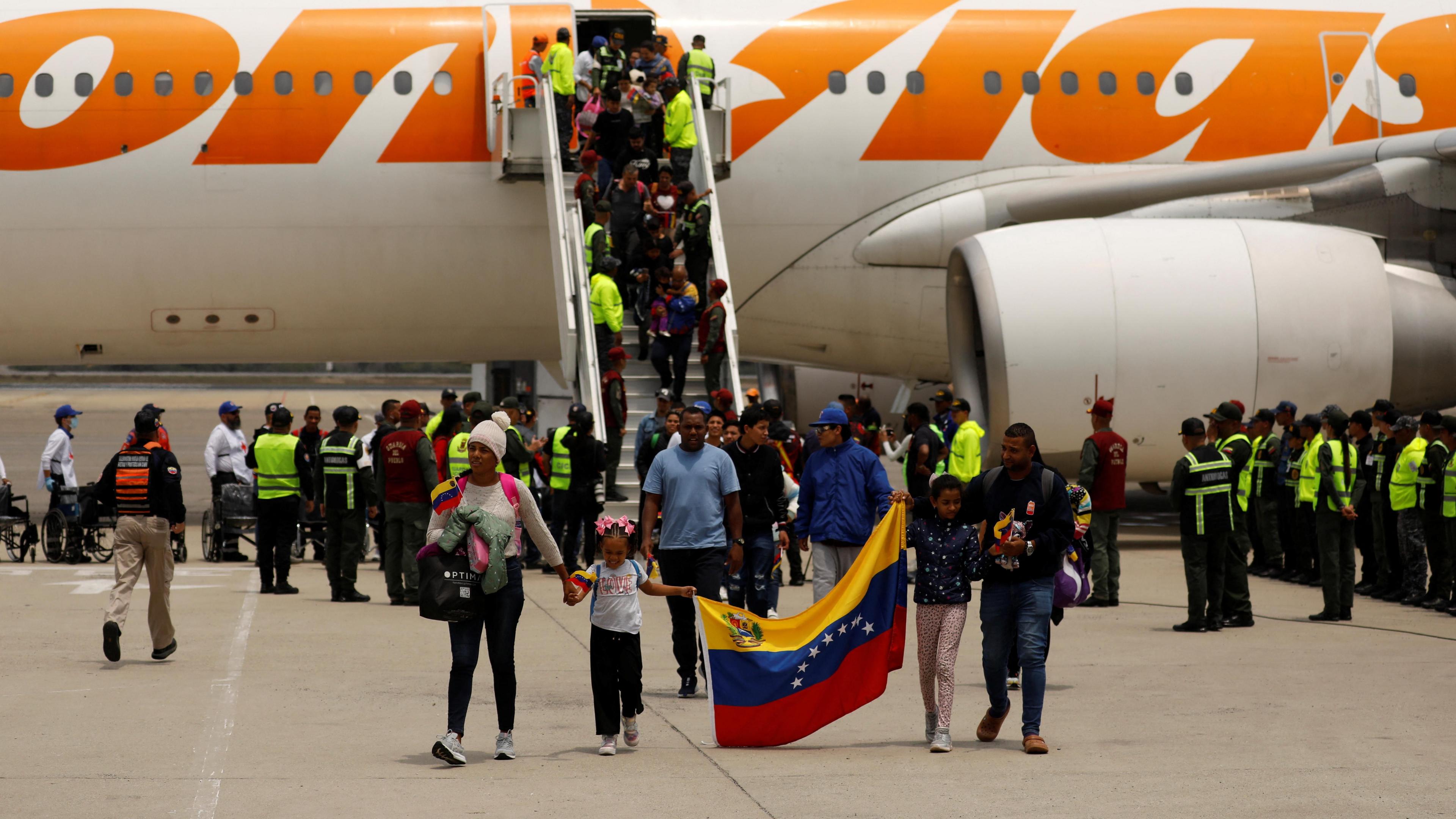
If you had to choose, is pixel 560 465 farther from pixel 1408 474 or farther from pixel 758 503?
pixel 1408 474

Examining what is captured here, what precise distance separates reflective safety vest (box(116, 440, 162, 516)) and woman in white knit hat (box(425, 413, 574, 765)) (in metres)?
3.14

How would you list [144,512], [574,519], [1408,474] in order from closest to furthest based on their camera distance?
[144,512]
[1408,474]
[574,519]

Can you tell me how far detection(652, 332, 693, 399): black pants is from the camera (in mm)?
13938

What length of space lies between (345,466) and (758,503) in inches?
161

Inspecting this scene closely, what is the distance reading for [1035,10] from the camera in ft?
53.1

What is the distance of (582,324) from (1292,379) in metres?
6.60

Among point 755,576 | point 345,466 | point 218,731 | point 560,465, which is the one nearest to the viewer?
point 218,731

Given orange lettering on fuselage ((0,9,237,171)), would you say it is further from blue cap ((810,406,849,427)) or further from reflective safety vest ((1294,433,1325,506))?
reflective safety vest ((1294,433,1325,506))

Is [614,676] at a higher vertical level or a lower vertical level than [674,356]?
lower

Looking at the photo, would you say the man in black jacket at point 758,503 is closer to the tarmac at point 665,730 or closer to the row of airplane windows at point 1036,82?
the tarmac at point 665,730

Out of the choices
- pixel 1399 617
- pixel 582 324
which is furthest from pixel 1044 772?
pixel 582 324

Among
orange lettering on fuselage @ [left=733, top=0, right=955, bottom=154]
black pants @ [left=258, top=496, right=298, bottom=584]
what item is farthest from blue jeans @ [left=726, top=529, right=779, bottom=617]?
orange lettering on fuselage @ [left=733, top=0, right=955, bottom=154]

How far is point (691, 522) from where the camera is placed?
7965 millimetres

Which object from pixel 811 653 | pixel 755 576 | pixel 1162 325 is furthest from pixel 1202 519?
pixel 1162 325
